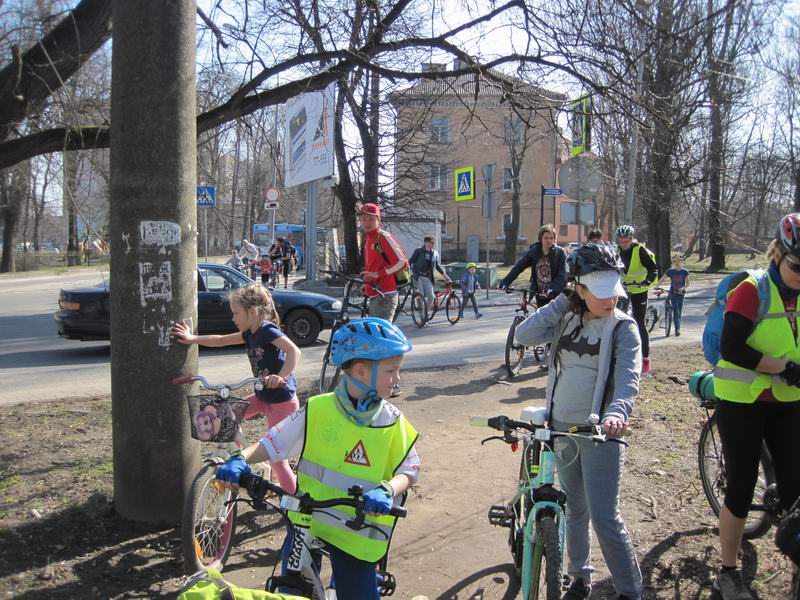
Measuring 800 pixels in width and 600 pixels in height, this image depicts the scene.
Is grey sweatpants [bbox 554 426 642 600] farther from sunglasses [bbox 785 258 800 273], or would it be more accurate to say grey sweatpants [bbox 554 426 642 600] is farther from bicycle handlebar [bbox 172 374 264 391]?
bicycle handlebar [bbox 172 374 264 391]

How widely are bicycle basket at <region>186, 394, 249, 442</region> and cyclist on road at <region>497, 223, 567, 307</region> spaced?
532 cm

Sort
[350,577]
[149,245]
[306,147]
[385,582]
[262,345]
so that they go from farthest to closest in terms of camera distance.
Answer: [306,147] → [262,345] → [149,245] → [385,582] → [350,577]

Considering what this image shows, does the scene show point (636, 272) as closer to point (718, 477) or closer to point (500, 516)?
point (718, 477)

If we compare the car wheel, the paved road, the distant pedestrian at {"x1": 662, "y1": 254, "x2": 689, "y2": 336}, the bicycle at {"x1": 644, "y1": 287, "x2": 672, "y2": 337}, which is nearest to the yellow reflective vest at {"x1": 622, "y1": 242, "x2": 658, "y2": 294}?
the paved road

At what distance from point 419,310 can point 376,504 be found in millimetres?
12653

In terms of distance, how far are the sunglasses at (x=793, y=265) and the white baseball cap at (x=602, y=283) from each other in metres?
0.81

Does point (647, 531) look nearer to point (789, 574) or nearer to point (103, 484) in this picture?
point (789, 574)

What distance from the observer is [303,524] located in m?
2.44

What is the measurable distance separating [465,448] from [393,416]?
365cm

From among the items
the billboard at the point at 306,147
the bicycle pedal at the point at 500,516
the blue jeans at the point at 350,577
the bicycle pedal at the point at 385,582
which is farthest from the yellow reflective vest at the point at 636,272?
the billboard at the point at 306,147

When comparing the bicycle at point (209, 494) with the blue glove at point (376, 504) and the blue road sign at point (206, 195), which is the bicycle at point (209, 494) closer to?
the blue glove at point (376, 504)

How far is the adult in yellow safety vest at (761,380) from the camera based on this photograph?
3232 mm

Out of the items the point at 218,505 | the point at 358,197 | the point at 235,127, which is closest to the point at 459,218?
the point at 358,197

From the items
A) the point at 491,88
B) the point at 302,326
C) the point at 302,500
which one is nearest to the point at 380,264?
the point at 491,88
